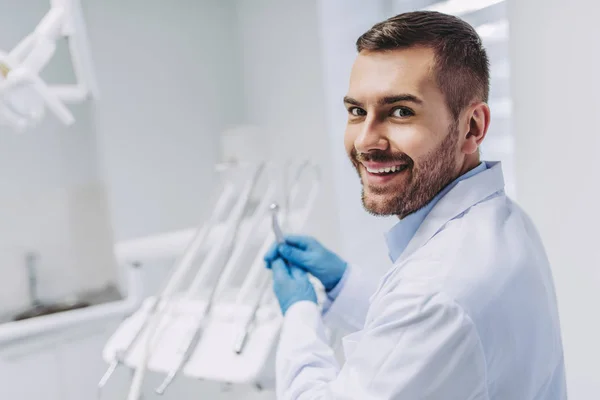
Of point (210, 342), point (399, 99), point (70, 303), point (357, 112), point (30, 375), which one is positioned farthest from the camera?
point (70, 303)

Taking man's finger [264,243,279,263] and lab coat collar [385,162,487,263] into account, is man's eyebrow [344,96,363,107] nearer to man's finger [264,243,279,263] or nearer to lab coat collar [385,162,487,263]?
lab coat collar [385,162,487,263]

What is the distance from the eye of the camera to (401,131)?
2.74 feet

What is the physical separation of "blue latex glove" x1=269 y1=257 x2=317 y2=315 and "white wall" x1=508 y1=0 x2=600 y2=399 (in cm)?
60

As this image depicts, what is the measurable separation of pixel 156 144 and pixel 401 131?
1687mm

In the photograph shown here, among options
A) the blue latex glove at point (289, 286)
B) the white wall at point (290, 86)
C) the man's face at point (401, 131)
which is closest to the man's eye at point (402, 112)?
the man's face at point (401, 131)

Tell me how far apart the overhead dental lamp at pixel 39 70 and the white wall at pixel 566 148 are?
3.36ft

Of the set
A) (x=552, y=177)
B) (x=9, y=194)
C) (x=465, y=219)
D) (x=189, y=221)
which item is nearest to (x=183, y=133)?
A: (x=189, y=221)

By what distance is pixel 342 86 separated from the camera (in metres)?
1.90

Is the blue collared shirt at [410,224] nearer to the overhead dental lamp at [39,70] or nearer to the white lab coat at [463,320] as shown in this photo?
the white lab coat at [463,320]

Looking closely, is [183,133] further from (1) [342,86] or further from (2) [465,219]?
(2) [465,219]

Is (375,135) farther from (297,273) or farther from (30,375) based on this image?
(30,375)

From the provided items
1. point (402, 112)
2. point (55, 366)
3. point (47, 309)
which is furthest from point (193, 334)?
point (47, 309)

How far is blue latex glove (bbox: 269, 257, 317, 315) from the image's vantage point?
1091 millimetres

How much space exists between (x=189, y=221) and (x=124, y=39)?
0.83 meters
